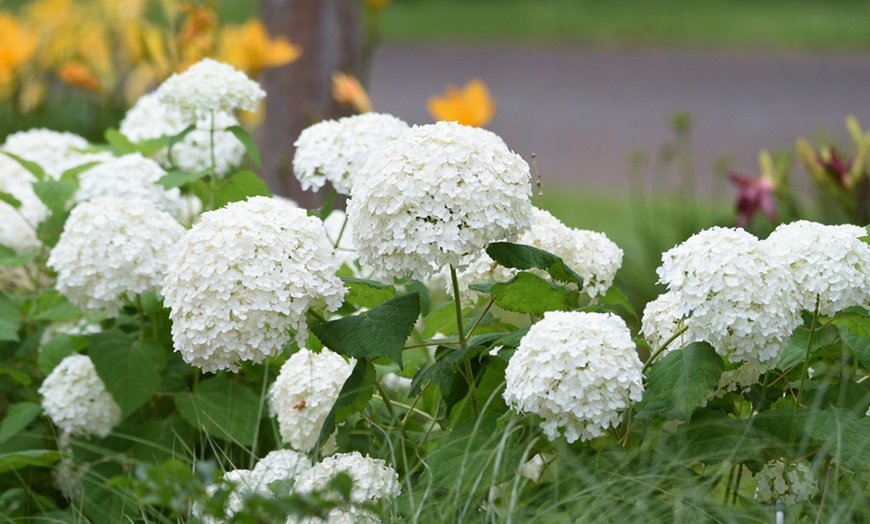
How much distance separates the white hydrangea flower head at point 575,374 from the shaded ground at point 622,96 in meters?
6.61

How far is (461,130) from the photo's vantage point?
1.84m

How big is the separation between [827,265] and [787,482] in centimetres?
38

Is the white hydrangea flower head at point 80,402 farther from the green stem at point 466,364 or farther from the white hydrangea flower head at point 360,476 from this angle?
the green stem at point 466,364

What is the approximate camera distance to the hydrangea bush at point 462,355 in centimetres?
173

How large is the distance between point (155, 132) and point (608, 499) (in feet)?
6.11

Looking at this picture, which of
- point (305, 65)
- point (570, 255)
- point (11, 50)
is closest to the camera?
point (570, 255)

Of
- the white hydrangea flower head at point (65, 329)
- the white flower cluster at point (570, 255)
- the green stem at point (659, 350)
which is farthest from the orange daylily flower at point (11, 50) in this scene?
the green stem at point (659, 350)

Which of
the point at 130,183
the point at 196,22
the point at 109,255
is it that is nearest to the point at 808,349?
the point at 109,255

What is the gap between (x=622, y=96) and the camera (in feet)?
36.3

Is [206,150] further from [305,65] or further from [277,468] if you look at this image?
[305,65]

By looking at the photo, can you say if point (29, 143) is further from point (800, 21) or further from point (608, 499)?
point (800, 21)

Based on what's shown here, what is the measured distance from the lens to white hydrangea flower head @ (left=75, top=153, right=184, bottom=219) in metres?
2.72

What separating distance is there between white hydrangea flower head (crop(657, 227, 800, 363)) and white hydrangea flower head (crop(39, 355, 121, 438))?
4.25 ft

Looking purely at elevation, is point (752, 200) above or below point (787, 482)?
below
